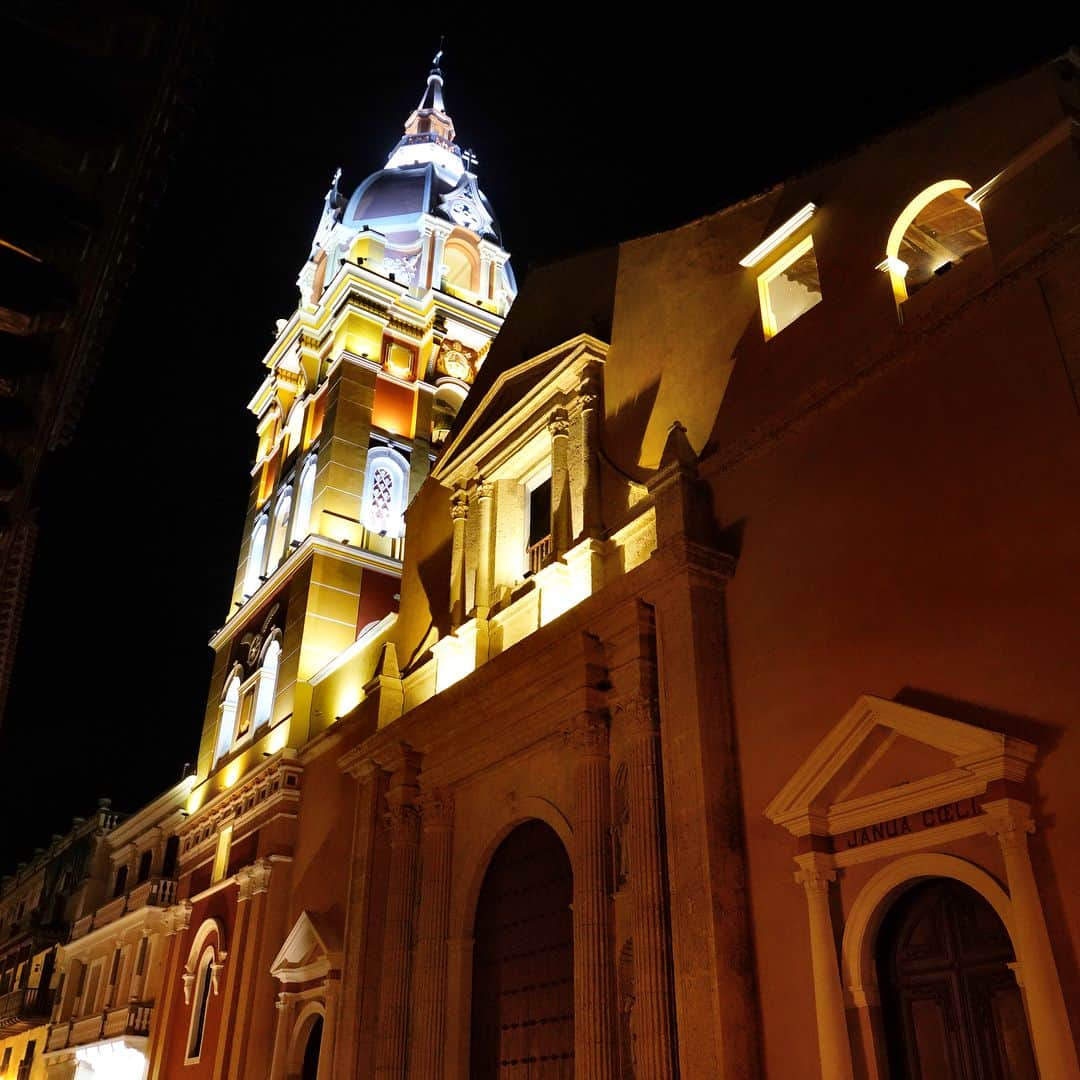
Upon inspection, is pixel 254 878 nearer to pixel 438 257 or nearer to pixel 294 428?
pixel 294 428

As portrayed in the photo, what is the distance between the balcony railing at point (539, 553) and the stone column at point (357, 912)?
3.94 m

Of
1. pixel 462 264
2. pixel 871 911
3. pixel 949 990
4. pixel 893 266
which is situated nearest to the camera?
pixel 949 990

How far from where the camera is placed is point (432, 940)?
14.2 metres

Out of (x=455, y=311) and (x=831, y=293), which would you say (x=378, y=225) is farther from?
(x=831, y=293)

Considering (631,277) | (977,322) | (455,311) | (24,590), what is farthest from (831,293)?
(455,311)

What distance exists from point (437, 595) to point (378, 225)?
16.7 m

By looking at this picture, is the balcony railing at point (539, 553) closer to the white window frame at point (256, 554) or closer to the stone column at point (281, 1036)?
the stone column at point (281, 1036)

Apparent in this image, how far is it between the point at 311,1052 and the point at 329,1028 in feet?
5.88

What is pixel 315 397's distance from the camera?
2720 cm

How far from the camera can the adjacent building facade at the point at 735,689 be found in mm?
8656

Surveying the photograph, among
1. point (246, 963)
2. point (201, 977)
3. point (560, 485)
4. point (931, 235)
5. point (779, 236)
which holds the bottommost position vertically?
point (246, 963)

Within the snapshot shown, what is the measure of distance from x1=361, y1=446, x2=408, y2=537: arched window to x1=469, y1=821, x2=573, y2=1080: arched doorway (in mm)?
11679

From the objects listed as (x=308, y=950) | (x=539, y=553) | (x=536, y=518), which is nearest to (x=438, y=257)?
(x=536, y=518)

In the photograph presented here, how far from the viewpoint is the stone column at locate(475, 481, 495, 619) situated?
15914 millimetres
